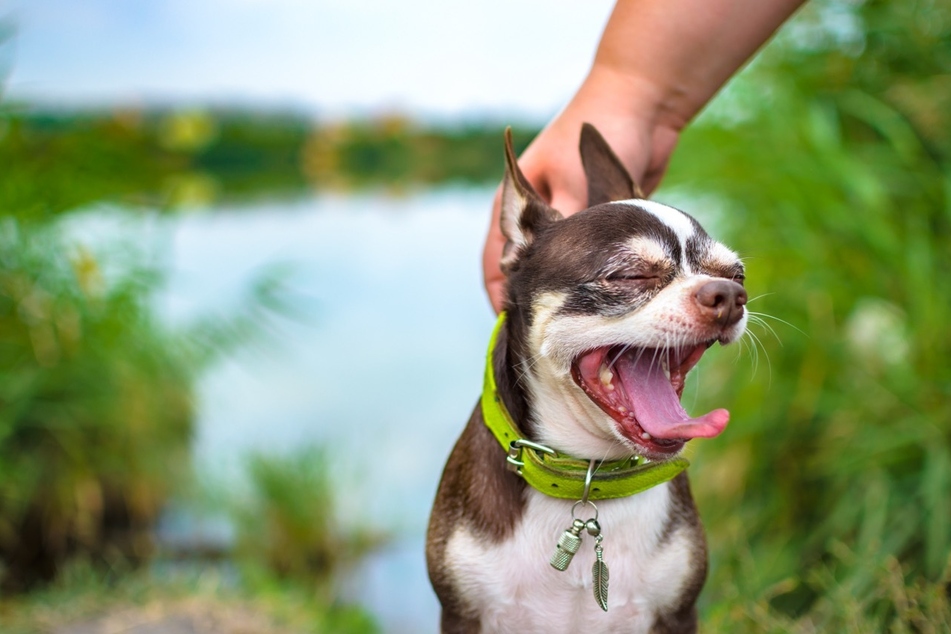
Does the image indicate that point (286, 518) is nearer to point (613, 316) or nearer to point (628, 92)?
point (628, 92)

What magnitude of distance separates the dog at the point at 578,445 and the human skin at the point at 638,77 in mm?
369

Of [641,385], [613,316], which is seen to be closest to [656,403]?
[641,385]

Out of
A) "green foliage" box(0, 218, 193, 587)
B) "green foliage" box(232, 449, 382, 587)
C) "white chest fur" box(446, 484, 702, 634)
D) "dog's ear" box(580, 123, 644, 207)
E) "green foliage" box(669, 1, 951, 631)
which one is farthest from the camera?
"green foliage" box(232, 449, 382, 587)

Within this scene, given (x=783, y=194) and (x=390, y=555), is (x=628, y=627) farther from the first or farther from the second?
(x=390, y=555)

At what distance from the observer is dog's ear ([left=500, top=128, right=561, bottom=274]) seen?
1942mm

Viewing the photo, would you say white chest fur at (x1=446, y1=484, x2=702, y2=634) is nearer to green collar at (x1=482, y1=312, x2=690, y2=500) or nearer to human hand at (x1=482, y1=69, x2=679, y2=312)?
green collar at (x1=482, y1=312, x2=690, y2=500)

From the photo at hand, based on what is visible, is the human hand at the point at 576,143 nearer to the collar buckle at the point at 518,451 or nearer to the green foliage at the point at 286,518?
the collar buckle at the point at 518,451

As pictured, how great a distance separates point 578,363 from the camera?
5.97 feet

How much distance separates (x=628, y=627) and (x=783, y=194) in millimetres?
3128

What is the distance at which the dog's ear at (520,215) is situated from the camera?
1.94 meters

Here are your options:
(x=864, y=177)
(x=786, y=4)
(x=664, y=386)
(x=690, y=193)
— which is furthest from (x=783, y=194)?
(x=664, y=386)

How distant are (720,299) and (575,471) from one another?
1.50ft

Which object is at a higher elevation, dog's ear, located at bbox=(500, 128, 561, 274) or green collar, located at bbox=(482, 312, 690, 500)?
dog's ear, located at bbox=(500, 128, 561, 274)

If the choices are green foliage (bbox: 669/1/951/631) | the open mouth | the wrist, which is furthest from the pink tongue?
green foliage (bbox: 669/1/951/631)
